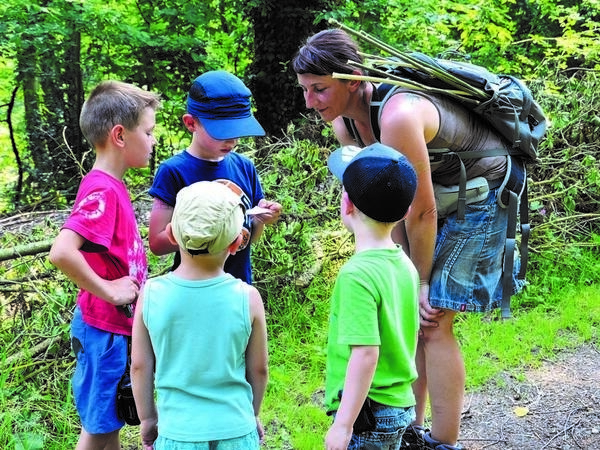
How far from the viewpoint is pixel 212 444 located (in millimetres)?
1773

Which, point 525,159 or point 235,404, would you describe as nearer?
point 235,404

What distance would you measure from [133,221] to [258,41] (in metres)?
4.99

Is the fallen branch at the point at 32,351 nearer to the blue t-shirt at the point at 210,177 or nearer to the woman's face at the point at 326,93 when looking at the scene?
the blue t-shirt at the point at 210,177

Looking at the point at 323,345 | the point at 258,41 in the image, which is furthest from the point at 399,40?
the point at 323,345

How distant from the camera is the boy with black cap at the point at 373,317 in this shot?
5.96ft

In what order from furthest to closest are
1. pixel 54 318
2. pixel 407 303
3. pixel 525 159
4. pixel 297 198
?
1. pixel 297 198
2. pixel 54 318
3. pixel 525 159
4. pixel 407 303

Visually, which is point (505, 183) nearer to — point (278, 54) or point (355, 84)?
point (355, 84)

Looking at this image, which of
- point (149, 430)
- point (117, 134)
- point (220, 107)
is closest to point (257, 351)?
point (149, 430)

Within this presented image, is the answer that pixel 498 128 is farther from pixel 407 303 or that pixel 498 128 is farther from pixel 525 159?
pixel 407 303

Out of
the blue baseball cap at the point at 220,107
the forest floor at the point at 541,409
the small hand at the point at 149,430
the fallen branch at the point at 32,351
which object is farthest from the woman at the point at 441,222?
the fallen branch at the point at 32,351

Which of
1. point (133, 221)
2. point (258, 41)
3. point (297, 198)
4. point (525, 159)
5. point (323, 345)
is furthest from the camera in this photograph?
point (258, 41)

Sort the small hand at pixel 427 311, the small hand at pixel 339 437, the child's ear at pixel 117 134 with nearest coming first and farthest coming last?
the small hand at pixel 339 437 → the child's ear at pixel 117 134 → the small hand at pixel 427 311

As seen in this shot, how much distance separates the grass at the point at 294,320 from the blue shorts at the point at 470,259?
1.14 meters

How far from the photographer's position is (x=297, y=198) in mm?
4684
